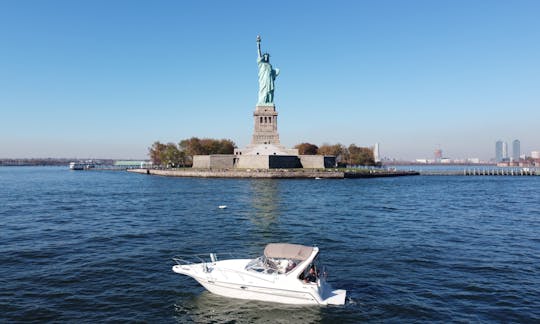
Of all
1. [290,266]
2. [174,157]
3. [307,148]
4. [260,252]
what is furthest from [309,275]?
[307,148]

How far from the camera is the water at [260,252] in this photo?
14891 millimetres

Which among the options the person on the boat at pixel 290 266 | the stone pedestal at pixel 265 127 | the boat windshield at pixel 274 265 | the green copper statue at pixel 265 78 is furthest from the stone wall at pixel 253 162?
the person on the boat at pixel 290 266

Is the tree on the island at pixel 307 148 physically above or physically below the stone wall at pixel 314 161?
above

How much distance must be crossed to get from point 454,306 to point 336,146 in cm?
13973

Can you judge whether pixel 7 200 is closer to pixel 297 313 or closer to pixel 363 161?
pixel 297 313

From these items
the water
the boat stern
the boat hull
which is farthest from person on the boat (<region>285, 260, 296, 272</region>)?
the boat stern

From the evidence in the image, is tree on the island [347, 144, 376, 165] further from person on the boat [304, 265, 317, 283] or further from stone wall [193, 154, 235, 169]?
person on the boat [304, 265, 317, 283]

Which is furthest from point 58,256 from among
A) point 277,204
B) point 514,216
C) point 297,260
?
point 514,216

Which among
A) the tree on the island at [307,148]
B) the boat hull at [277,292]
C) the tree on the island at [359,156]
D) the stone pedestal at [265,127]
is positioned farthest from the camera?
the tree on the island at [307,148]

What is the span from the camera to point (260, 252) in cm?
2264

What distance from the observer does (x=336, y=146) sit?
153250 millimetres

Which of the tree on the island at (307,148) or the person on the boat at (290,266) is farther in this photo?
the tree on the island at (307,148)

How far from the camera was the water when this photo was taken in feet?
48.9

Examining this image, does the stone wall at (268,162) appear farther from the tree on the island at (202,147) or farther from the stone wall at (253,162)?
the tree on the island at (202,147)
